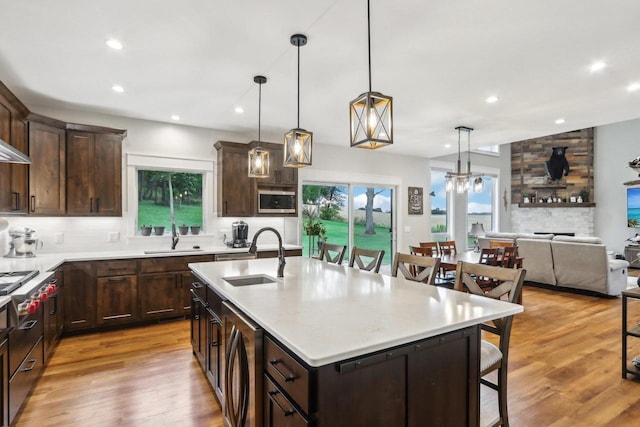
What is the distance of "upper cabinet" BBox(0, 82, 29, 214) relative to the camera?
122 inches

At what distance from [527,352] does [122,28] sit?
4407 millimetres

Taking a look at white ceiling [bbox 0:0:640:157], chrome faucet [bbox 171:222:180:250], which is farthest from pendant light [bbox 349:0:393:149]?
chrome faucet [bbox 171:222:180:250]

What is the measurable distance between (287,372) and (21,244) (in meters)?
3.90

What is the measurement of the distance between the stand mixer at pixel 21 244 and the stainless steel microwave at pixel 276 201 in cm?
267

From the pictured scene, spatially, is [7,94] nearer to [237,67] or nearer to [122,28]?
[122,28]

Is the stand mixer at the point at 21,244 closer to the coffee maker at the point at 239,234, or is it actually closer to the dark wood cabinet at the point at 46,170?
the dark wood cabinet at the point at 46,170

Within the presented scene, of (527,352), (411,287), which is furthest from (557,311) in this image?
(411,287)

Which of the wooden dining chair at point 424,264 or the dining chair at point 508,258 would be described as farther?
the dining chair at point 508,258

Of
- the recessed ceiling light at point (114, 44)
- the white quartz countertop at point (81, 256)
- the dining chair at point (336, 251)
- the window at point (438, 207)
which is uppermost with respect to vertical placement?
the recessed ceiling light at point (114, 44)

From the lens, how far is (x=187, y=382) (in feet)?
9.09

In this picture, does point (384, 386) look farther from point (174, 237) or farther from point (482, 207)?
point (482, 207)

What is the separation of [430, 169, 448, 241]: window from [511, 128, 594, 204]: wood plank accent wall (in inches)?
144

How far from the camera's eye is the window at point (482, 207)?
851 centimetres

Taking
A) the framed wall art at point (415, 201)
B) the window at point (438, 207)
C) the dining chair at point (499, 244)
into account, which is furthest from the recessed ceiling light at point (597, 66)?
the window at point (438, 207)
